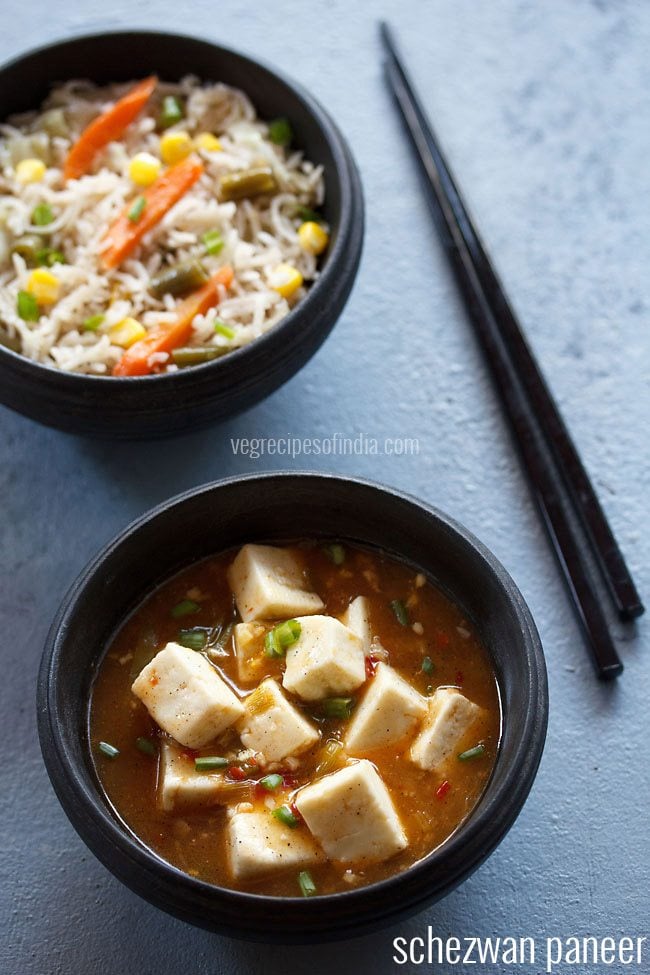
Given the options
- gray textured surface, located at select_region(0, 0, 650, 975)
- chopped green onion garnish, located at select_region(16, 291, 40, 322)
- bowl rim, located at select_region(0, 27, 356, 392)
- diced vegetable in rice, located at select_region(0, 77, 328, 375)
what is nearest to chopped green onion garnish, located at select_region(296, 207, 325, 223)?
diced vegetable in rice, located at select_region(0, 77, 328, 375)

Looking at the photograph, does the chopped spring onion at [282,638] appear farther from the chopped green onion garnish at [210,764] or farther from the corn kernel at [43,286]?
the corn kernel at [43,286]

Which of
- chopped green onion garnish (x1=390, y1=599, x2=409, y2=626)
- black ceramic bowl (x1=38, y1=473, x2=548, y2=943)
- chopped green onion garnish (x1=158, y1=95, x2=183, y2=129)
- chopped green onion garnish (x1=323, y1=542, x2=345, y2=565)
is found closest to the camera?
black ceramic bowl (x1=38, y1=473, x2=548, y2=943)

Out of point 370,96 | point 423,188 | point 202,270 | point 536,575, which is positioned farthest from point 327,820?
point 370,96

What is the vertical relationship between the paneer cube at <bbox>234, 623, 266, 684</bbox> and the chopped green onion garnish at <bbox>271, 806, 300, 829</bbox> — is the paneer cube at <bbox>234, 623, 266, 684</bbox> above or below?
above

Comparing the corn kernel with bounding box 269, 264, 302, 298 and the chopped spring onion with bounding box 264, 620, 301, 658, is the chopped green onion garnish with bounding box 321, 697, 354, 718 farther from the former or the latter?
the corn kernel with bounding box 269, 264, 302, 298

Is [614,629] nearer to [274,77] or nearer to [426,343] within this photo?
[426,343]

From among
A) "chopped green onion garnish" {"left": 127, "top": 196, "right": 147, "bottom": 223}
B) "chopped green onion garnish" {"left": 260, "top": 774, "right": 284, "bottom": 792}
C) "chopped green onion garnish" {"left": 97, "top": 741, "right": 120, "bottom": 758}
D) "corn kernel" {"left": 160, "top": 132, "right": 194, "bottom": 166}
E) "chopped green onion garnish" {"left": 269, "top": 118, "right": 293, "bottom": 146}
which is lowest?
"chopped green onion garnish" {"left": 97, "top": 741, "right": 120, "bottom": 758}

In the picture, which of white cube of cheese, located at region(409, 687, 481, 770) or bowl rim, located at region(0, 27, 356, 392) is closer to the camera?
white cube of cheese, located at region(409, 687, 481, 770)

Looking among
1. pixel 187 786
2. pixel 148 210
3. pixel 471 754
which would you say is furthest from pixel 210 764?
pixel 148 210
